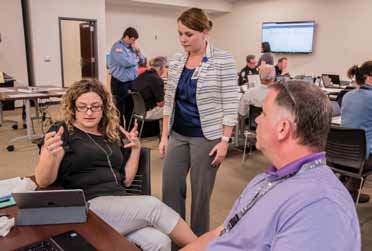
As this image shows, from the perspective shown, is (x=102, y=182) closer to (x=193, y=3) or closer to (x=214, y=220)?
(x=214, y=220)

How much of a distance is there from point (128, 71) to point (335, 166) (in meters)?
3.32

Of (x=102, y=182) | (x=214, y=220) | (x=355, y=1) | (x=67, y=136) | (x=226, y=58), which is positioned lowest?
(x=214, y=220)

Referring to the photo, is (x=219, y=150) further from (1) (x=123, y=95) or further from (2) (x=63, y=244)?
(1) (x=123, y=95)

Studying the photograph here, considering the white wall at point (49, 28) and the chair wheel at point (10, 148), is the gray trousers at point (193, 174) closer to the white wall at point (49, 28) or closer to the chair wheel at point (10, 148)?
the chair wheel at point (10, 148)

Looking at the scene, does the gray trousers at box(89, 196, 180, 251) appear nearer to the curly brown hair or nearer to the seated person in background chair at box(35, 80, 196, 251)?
the seated person in background chair at box(35, 80, 196, 251)

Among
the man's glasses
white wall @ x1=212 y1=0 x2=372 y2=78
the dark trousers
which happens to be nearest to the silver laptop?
the man's glasses

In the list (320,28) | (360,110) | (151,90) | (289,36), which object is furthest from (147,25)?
(360,110)

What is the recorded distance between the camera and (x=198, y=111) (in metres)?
2.03

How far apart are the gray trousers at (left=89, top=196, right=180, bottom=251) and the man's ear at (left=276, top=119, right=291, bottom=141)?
856 mm

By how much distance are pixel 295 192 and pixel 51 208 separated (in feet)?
2.85

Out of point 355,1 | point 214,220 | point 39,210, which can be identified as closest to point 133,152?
point 39,210

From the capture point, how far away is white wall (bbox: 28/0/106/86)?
25.3 feet

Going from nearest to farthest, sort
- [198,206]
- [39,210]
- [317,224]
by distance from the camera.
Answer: [317,224]
[39,210]
[198,206]

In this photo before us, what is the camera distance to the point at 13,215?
1.36m
